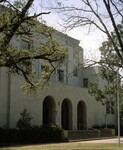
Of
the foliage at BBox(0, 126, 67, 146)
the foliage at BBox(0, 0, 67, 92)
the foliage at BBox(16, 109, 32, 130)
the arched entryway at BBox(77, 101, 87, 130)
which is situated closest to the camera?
the foliage at BBox(0, 0, 67, 92)

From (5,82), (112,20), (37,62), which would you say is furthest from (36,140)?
(112,20)

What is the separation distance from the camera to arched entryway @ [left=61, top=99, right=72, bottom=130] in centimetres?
5325

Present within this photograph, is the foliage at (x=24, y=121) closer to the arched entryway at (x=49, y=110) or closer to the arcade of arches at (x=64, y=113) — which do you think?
the arcade of arches at (x=64, y=113)

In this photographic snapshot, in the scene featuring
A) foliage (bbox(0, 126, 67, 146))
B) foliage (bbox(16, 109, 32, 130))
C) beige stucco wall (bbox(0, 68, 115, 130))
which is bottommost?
foliage (bbox(0, 126, 67, 146))

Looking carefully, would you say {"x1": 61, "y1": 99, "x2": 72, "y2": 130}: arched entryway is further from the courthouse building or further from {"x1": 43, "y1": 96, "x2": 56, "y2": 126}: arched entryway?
{"x1": 43, "y1": 96, "x2": 56, "y2": 126}: arched entryway

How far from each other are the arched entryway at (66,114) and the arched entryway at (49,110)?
152 inches

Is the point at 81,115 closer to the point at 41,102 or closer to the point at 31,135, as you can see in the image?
the point at 41,102

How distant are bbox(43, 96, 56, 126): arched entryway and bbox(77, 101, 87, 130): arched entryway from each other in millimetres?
7750

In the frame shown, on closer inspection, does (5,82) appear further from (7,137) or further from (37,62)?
(37,62)

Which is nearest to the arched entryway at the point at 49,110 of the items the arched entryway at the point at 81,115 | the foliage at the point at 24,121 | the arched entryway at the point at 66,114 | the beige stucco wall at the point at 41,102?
the beige stucco wall at the point at 41,102

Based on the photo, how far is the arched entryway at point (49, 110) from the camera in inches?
1937

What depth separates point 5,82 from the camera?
41.2 meters

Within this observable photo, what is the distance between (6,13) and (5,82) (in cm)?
1995

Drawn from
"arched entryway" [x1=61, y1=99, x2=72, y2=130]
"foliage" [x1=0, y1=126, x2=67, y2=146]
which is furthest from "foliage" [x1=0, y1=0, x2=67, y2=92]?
"arched entryway" [x1=61, y1=99, x2=72, y2=130]
